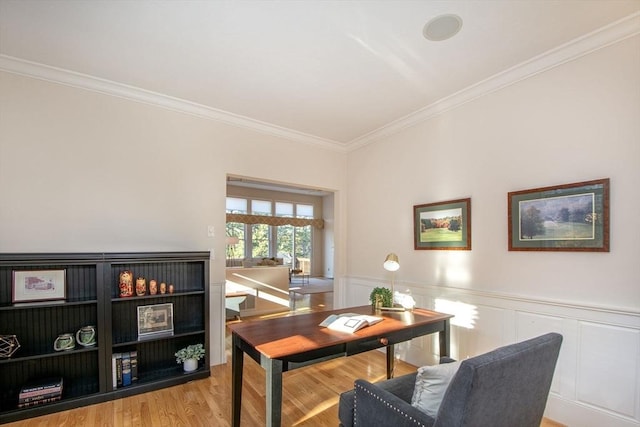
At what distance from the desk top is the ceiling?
6.73 ft

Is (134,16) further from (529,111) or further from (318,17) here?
(529,111)

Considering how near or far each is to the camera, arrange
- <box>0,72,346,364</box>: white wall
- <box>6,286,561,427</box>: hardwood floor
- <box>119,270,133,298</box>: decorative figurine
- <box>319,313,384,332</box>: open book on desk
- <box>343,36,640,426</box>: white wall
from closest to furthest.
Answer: <box>343,36,640,426</box>: white wall → <box>319,313,384,332</box>: open book on desk → <box>6,286,561,427</box>: hardwood floor → <box>0,72,346,364</box>: white wall → <box>119,270,133,298</box>: decorative figurine

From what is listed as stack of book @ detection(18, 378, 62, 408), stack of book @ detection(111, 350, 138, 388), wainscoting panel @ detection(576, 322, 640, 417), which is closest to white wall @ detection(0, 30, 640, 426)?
wainscoting panel @ detection(576, 322, 640, 417)

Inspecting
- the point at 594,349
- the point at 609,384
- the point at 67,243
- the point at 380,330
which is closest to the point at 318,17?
the point at 380,330

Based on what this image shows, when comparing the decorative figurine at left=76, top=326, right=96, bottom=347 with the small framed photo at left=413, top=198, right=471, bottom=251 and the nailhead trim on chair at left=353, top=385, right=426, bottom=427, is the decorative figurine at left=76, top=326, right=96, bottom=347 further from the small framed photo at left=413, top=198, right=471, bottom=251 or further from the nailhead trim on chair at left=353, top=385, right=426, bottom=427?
the small framed photo at left=413, top=198, right=471, bottom=251

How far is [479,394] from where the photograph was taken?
113 centimetres

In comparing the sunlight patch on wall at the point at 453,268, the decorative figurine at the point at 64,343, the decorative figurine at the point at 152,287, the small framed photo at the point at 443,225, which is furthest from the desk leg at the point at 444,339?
the decorative figurine at the point at 64,343

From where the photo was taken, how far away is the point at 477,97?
290cm

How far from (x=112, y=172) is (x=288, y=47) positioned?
202cm

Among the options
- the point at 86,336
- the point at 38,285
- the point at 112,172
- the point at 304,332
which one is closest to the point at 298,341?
the point at 304,332

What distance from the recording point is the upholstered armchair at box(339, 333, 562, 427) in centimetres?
113

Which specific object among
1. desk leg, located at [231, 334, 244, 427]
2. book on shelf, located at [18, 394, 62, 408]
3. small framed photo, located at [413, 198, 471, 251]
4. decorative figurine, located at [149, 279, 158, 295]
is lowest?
book on shelf, located at [18, 394, 62, 408]

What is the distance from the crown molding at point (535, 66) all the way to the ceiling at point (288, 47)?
0.06 feet

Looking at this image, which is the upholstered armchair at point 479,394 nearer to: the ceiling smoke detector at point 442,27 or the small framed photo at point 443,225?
the small framed photo at point 443,225
